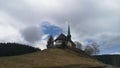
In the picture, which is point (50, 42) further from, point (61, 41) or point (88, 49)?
point (88, 49)

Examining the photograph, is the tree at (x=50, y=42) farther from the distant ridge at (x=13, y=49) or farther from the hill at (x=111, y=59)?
the distant ridge at (x=13, y=49)

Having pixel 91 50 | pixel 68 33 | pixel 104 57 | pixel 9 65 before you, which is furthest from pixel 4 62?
pixel 91 50

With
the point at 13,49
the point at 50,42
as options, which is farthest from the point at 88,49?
the point at 13,49

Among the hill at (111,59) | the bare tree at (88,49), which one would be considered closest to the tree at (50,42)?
the bare tree at (88,49)

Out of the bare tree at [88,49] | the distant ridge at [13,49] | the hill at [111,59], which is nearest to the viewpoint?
the distant ridge at [13,49]

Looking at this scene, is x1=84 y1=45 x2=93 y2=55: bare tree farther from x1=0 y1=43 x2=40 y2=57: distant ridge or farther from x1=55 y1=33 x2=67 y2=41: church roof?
x1=0 y1=43 x2=40 y2=57: distant ridge

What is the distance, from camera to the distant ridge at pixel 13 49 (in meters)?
95.8

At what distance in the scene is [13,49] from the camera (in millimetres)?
99688

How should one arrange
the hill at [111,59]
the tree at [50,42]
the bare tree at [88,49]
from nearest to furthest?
1. the hill at [111,59]
2. the tree at [50,42]
3. the bare tree at [88,49]

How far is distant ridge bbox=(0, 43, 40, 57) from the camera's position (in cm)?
9581

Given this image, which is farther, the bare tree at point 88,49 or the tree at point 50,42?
the bare tree at point 88,49

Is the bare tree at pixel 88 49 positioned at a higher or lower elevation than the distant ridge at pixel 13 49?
higher

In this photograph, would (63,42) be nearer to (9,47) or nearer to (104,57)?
(104,57)

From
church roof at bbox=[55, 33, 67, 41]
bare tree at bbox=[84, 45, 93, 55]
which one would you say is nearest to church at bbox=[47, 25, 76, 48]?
church roof at bbox=[55, 33, 67, 41]
